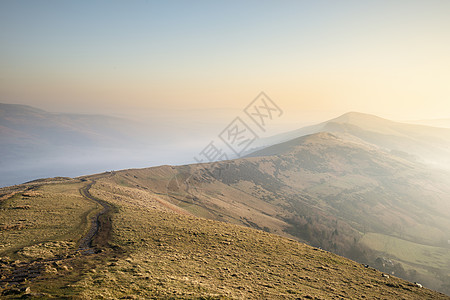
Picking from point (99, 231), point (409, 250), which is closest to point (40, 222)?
point (99, 231)

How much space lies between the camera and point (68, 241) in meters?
Result: 30.3

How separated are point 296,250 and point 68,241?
36.2m

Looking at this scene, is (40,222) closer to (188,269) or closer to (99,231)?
(99,231)

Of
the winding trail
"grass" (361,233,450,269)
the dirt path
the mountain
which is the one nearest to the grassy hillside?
the dirt path

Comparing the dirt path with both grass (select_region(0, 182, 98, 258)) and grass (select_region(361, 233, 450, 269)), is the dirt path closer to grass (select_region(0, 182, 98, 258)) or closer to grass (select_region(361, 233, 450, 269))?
grass (select_region(0, 182, 98, 258))

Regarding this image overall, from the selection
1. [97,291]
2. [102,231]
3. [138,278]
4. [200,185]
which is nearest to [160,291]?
[138,278]

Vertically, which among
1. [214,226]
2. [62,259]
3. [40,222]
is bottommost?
[40,222]

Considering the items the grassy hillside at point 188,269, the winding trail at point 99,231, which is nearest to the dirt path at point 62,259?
the winding trail at point 99,231

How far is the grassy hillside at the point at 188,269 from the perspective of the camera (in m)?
19.2

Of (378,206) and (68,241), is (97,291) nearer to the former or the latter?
(68,241)

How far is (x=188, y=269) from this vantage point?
84.5ft

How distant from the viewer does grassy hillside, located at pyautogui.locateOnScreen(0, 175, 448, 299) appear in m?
19.2

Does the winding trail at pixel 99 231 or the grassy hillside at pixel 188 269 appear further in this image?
the winding trail at pixel 99 231

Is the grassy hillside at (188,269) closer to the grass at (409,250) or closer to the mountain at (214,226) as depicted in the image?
the mountain at (214,226)
